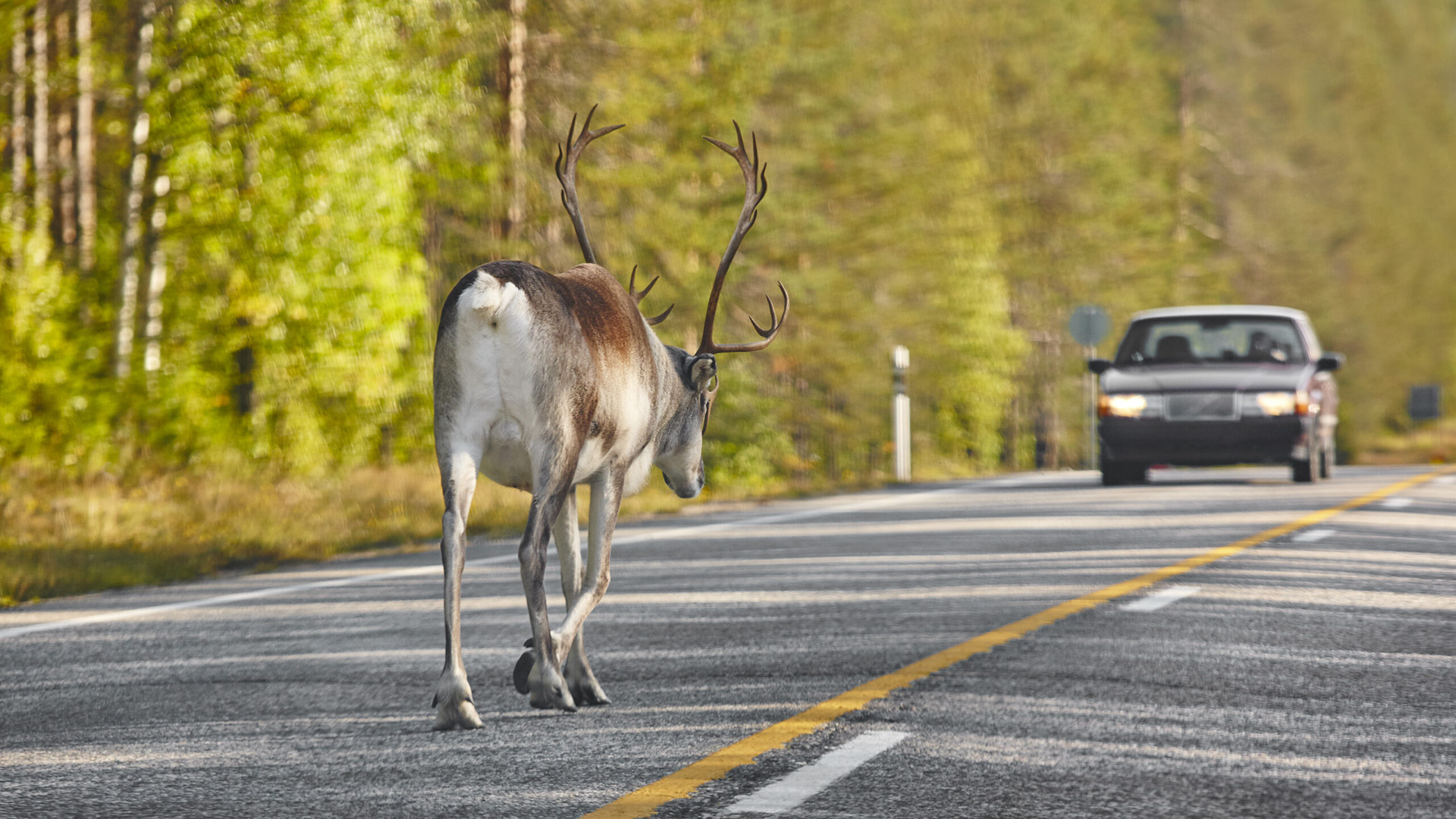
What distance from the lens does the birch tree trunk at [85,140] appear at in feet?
59.1

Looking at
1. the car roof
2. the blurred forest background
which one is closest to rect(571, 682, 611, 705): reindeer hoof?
the blurred forest background

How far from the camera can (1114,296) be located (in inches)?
2227

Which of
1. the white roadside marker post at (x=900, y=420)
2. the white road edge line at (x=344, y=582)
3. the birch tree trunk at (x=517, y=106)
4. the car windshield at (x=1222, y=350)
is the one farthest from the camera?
the birch tree trunk at (x=517, y=106)

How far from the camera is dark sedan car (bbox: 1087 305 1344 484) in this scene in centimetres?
1883

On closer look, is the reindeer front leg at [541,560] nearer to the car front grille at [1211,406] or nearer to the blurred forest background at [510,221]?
the blurred forest background at [510,221]

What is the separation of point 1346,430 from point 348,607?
204 feet

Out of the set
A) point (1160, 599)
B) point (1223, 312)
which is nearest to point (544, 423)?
point (1160, 599)

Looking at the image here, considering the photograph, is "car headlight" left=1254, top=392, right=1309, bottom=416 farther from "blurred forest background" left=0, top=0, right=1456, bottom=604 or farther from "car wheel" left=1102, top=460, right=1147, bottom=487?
"blurred forest background" left=0, top=0, right=1456, bottom=604

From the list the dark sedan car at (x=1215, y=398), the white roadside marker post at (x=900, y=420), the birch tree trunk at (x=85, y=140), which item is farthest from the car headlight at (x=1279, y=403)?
the birch tree trunk at (x=85, y=140)

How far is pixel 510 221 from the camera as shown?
2611cm

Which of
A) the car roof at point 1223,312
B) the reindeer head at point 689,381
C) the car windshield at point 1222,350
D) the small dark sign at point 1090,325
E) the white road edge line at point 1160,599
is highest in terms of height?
the small dark sign at point 1090,325

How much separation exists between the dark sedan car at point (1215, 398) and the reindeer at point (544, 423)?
1299 centimetres

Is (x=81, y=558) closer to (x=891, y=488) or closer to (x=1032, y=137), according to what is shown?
(x=891, y=488)

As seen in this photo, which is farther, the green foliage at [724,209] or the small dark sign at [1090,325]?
the small dark sign at [1090,325]
